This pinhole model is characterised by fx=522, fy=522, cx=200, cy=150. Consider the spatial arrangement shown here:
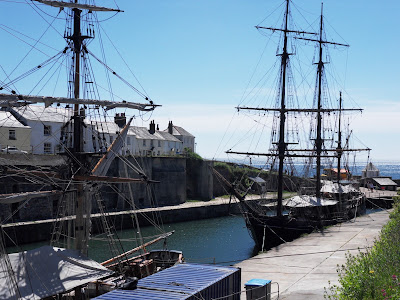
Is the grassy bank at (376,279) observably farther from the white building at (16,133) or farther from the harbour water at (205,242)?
the white building at (16,133)

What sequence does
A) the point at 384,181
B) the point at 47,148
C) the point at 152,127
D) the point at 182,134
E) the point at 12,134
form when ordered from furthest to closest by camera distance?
the point at 384,181
the point at 182,134
the point at 152,127
the point at 47,148
the point at 12,134

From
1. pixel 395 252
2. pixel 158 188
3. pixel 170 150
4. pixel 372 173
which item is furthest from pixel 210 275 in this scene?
pixel 372 173

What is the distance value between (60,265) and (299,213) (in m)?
28.5

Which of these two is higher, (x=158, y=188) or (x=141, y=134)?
(x=141, y=134)

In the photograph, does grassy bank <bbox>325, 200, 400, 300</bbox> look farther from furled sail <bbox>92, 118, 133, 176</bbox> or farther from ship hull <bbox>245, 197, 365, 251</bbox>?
ship hull <bbox>245, 197, 365, 251</bbox>

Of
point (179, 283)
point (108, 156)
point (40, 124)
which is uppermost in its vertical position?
point (40, 124)

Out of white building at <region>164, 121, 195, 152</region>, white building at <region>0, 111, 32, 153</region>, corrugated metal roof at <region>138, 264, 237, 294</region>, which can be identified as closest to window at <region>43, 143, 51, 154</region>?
white building at <region>0, 111, 32, 153</region>

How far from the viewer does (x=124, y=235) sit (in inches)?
1871

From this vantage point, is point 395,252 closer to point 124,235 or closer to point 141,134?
point 124,235

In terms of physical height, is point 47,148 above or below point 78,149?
above

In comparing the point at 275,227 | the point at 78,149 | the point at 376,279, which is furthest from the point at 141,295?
the point at 275,227

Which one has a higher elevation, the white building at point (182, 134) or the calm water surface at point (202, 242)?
the white building at point (182, 134)

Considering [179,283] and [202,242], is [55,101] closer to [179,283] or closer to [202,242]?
[179,283]

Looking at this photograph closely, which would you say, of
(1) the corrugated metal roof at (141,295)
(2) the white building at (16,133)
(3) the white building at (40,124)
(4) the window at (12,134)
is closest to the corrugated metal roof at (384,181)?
(3) the white building at (40,124)
